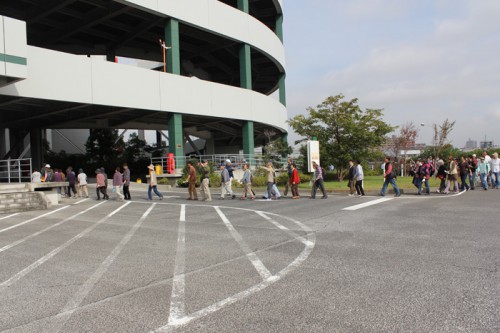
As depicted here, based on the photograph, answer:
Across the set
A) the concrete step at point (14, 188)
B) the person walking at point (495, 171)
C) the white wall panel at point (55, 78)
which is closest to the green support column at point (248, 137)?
the white wall panel at point (55, 78)

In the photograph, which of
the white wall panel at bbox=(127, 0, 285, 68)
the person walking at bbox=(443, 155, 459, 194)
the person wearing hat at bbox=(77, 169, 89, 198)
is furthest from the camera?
the white wall panel at bbox=(127, 0, 285, 68)

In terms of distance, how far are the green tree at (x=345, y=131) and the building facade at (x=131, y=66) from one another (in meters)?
6.18

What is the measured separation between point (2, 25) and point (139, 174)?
21.0m

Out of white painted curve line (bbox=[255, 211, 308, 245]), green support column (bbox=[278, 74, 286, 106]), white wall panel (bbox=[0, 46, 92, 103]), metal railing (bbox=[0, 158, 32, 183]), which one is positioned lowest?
white painted curve line (bbox=[255, 211, 308, 245])

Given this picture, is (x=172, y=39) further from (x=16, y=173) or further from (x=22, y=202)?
(x=22, y=202)

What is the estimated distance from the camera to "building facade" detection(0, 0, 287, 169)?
20.4 metres

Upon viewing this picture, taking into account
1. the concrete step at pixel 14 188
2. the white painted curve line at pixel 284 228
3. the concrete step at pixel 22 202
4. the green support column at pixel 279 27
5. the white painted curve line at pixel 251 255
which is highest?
the green support column at pixel 279 27

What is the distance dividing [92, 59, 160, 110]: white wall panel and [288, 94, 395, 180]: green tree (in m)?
10.7

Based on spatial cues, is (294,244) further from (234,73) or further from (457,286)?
(234,73)

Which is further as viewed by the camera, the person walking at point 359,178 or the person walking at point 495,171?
the person walking at point 495,171

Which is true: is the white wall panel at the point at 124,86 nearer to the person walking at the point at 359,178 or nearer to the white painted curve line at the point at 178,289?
the person walking at the point at 359,178

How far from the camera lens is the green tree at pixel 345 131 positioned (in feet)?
86.8

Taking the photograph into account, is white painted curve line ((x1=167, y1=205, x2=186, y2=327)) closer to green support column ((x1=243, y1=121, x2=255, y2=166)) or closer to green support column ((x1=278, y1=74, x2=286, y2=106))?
Answer: green support column ((x1=243, y1=121, x2=255, y2=166))

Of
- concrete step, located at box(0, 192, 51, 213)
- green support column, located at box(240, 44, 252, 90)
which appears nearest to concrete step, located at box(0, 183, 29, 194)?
concrete step, located at box(0, 192, 51, 213)
